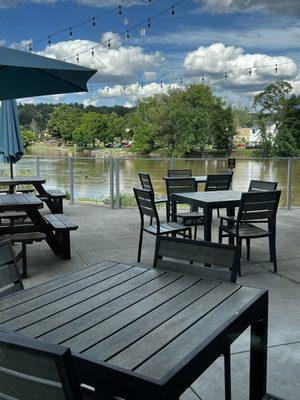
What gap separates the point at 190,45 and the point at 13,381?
34900 mm

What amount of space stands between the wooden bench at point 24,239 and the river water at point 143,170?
428cm

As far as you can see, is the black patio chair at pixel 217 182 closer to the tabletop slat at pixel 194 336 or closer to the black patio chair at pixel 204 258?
the black patio chair at pixel 204 258

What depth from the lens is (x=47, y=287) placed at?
199 cm

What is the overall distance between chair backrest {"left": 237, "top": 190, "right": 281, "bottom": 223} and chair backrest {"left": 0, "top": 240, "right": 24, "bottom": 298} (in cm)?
263

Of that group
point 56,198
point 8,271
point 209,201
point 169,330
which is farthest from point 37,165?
point 169,330

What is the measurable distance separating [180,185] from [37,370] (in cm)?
507

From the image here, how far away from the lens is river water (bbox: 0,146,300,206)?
920 cm

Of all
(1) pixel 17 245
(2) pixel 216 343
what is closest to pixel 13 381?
(2) pixel 216 343

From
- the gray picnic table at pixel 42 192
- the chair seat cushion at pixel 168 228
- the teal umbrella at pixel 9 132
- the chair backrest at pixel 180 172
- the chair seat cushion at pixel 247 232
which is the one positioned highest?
the teal umbrella at pixel 9 132

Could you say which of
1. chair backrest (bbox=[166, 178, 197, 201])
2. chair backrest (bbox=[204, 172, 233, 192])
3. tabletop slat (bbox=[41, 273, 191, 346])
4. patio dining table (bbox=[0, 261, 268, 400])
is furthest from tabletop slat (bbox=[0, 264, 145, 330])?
chair backrest (bbox=[204, 172, 233, 192])

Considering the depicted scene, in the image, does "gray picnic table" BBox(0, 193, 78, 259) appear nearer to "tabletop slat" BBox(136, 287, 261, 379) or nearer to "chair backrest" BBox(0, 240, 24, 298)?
"chair backrest" BBox(0, 240, 24, 298)

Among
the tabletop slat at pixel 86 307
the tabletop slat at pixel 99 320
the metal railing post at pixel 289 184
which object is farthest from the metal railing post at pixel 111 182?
the tabletop slat at pixel 99 320

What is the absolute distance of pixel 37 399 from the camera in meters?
1.11

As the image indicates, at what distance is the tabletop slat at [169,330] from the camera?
131 centimetres
